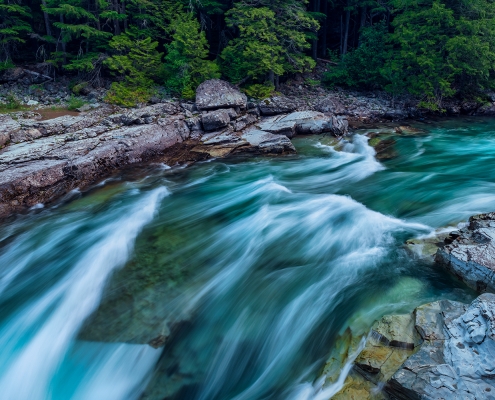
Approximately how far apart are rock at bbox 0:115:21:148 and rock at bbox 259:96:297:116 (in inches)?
357

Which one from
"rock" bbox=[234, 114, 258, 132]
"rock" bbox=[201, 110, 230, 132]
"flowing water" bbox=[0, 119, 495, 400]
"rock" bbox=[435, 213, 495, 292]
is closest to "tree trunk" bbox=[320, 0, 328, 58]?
"rock" bbox=[234, 114, 258, 132]

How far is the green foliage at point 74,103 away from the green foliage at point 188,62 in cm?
388

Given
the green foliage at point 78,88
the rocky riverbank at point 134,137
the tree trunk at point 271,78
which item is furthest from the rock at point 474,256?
the green foliage at point 78,88

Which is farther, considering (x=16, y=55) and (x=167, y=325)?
(x=16, y=55)

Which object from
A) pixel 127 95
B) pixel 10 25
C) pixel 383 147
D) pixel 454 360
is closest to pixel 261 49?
pixel 127 95

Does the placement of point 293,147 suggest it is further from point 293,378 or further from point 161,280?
point 293,378

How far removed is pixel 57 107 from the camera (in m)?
14.1

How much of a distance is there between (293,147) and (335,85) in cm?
1021

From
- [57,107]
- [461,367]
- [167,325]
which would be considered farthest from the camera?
[57,107]

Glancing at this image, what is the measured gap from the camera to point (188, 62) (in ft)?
49.2

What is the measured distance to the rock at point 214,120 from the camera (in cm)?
1209

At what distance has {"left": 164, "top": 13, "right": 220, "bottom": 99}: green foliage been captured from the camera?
14.7m

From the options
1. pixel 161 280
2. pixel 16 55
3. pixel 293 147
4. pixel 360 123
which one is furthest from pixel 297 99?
pixel 16 55

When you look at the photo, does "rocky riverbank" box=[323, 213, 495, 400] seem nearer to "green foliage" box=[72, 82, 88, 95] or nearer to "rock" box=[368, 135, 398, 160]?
"rock" box=[368, 135, 398, 160]
